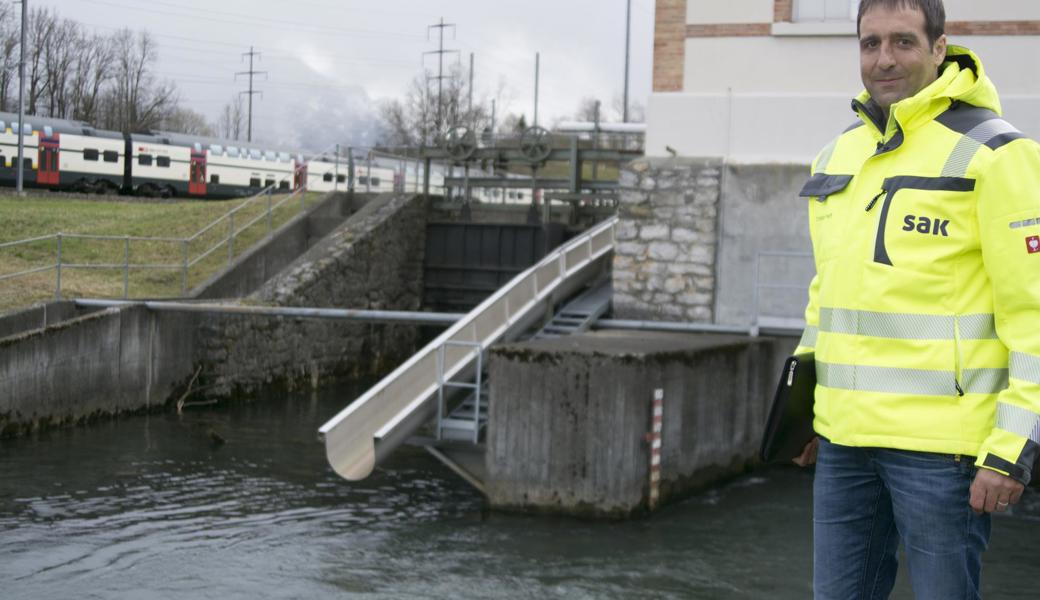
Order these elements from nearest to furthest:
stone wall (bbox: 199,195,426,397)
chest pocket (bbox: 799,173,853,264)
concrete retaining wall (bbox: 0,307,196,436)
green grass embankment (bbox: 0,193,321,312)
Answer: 1. chest pocket (bbox: 799,173,853,264)
2. concrete retaining wall (bbox: 0,307,196,436)
3. green grass embankment (bbox: 0,193,321,312)
4. stone wall (bbox: 199,195,426,397)

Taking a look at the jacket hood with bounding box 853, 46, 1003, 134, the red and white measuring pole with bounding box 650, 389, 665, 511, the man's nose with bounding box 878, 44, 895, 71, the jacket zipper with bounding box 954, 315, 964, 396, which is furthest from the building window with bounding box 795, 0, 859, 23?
Answer: the jacket zipper with bounding box 954, 315, 964, 396

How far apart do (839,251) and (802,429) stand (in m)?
0.55

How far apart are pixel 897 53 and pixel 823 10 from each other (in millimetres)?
12278

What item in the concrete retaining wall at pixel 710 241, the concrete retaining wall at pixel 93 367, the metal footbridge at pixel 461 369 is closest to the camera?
the metal footbridge at pixel 461 369

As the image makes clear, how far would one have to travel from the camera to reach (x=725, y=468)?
13266 mm

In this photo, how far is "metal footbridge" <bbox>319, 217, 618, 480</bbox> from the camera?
38.1 feet

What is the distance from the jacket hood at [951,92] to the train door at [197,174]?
40172mm

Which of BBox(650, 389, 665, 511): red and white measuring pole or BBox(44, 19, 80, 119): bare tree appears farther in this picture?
BBox(44, 19, 80, 119): bare tree

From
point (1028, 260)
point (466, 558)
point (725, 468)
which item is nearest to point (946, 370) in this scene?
point (1028, 260)

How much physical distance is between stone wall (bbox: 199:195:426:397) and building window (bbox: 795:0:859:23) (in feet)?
30.6

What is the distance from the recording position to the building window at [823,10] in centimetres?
1460

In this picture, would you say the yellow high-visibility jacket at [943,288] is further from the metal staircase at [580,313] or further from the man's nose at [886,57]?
the metal staircase at [580,313]

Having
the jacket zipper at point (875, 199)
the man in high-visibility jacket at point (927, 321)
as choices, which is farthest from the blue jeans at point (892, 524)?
the jacket zipper at point (875, 199)

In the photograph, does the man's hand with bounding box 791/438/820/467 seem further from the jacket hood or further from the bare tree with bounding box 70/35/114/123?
the bare tree with bounding box 70/35/114/123
